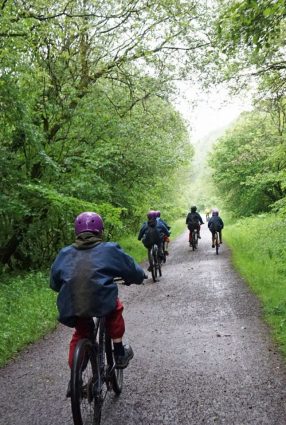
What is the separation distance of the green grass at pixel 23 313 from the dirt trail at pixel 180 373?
29 cm

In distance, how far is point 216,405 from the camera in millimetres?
4629

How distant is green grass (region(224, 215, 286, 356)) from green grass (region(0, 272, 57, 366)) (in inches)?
162

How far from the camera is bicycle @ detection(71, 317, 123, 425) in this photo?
11.9 ft

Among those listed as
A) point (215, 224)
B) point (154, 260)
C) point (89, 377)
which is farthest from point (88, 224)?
point (215, 224)

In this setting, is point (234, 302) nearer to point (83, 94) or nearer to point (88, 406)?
point (88, 406)

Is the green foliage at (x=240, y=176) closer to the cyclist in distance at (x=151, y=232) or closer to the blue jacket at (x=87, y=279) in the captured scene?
the cyclist in distance at (x=151, y=232)

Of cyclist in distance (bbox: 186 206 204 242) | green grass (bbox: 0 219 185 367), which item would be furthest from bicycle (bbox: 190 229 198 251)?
green grass (bbox: 0 219 185 367)

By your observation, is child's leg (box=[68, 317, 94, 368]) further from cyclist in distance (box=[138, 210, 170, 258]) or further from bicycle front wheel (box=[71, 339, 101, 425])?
cyclist in distance (box=[138, 210, 170, 258])

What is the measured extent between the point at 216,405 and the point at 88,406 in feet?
4.84

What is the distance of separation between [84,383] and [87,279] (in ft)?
3.22

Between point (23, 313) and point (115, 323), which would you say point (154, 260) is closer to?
point (23, 313)

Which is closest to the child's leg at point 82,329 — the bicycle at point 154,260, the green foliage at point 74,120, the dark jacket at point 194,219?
the green foliage at point 74,120

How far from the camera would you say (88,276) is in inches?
157

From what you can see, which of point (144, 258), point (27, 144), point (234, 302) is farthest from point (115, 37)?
point (234, 302)
